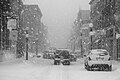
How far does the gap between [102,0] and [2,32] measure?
26892mm

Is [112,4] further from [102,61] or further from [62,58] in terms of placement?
[102,61]

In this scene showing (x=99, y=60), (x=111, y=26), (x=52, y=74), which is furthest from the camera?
(x=111, y=26)

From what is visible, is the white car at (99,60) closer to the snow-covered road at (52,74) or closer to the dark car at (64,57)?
the snow-covered road at (52,74)

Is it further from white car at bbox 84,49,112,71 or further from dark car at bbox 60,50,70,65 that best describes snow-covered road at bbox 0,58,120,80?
dark car at bbox 60,50,70,65

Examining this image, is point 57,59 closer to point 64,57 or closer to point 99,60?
point 64,57

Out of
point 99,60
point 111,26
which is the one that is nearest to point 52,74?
point 99,60

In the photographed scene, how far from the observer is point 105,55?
20.7m

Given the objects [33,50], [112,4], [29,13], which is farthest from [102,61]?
[29,13]

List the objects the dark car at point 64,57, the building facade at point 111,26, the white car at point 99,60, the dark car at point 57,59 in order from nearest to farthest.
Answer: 1. the white car at point 99,60
2. the dark car at point 57,59
3. the dark car at point 64,57
4. the building facade at point 111,26

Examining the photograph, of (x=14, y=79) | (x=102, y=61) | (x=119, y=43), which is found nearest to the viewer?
(x=14, y=79)

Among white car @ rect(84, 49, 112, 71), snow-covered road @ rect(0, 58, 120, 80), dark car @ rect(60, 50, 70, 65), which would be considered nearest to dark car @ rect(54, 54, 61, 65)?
dark car @ rect(60, 50, 70, 65)

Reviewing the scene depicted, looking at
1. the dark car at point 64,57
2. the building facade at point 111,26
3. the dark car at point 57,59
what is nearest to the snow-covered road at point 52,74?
the dark car at point 57,59

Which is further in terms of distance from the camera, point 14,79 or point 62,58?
point 62,58

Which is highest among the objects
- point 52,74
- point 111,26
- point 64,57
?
point 111,26
